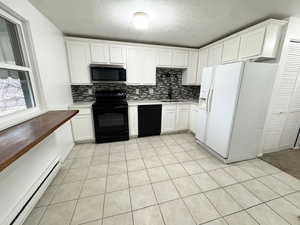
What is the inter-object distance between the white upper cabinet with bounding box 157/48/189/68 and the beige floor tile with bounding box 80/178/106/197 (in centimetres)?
296

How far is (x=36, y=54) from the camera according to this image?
5.95 feet

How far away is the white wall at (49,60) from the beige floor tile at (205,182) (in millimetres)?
2384

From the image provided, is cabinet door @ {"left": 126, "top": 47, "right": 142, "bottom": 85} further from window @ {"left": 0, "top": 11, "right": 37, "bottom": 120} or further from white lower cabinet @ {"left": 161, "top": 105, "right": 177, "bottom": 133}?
window @ {"left": 0, "top": 11, "right": 37, "bottom": 120}

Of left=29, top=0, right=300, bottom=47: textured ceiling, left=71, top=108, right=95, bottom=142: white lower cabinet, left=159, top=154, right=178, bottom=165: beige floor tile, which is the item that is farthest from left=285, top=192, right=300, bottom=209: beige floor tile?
left=71, top=108, right=95, bottom=142: white lower cabinet

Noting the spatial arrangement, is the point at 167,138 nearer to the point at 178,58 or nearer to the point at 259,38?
the point at 178,58

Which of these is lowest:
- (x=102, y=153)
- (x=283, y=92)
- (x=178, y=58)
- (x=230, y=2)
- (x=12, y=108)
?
(x=102, y=153)

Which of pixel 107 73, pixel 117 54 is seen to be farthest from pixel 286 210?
pixel 117 54

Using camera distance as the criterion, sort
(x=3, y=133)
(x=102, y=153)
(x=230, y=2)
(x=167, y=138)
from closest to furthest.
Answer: (x=3, y=133)
(x=230, y=2)
(x=102, y=153)
(x=167, y=138)

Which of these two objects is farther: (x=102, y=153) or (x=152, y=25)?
(x=102, y=153)

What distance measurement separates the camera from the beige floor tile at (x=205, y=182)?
6.06 ft

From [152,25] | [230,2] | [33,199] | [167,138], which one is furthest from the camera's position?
[167,138]

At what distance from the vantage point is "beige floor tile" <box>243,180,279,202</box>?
5.53 feet

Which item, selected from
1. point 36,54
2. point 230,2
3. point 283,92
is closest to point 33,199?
point 36,54

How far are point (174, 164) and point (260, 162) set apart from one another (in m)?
1.64
